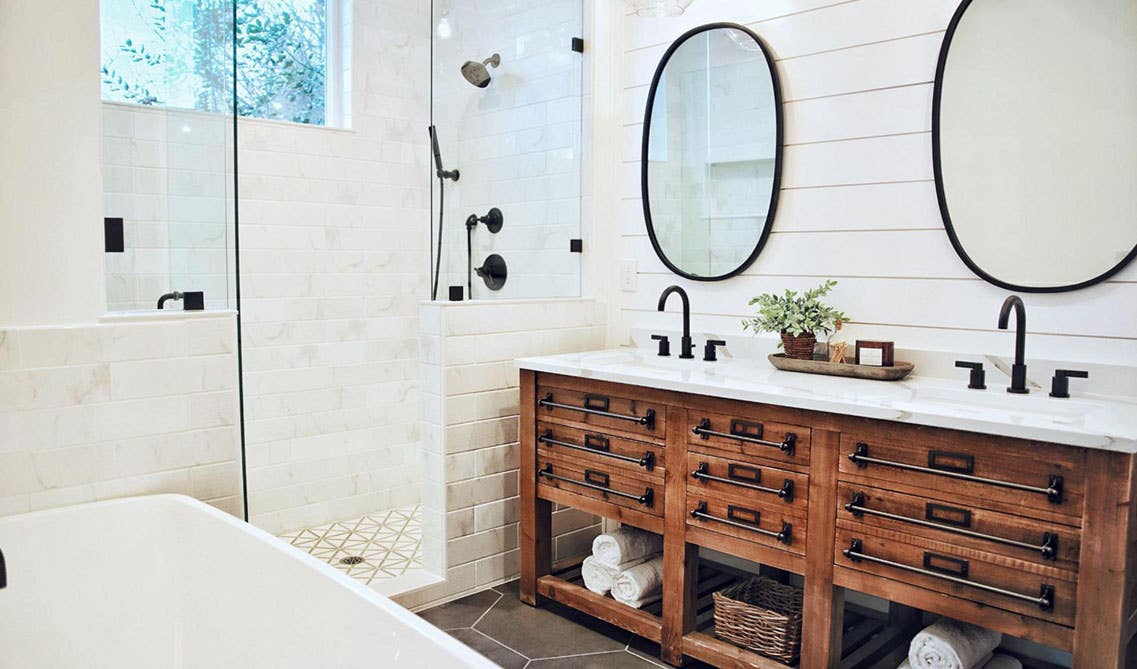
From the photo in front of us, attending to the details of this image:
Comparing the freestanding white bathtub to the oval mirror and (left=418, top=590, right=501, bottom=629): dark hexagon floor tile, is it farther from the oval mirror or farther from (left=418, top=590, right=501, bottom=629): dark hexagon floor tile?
the oval mirror

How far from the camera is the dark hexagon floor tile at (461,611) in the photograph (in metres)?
2.84

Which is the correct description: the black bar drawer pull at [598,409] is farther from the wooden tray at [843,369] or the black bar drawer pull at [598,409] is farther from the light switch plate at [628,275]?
the light switch plate at [628,275]

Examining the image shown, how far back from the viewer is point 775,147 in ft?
9.43

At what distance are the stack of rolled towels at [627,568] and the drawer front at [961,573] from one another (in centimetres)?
79

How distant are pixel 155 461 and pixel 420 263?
2.05 meters

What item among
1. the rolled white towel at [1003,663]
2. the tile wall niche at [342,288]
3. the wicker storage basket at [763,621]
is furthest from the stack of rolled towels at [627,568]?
the tile wall niche at [342,288]

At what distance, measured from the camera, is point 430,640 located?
4.88ft

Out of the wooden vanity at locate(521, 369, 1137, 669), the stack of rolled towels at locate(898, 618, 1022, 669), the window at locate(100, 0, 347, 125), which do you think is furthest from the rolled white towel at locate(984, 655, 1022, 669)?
the window at locate(100, 0, 347, 125)

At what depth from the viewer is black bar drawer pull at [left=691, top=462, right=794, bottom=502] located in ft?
7.22

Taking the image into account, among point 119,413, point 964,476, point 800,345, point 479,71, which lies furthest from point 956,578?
point 479,71

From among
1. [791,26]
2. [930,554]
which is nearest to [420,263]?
[791,26]

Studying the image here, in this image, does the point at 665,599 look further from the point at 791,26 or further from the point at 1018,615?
the point at 791,26

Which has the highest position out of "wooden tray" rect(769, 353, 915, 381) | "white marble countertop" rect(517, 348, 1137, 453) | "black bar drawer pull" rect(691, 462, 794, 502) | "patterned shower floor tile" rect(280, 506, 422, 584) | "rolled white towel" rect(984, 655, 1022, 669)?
"wooden tray" rect(769, 353, 915, 381)

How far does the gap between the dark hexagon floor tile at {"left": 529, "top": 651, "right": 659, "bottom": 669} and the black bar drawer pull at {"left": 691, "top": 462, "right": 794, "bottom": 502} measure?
617 mm
